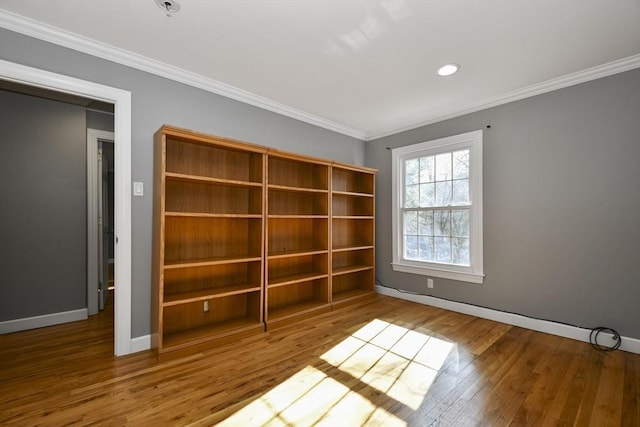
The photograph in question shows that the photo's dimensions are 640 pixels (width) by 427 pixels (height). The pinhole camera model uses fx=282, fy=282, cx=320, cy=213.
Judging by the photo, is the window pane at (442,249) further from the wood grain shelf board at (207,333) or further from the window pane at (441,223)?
the wood grain shelf board at (207,333)

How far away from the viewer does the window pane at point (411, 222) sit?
4.04m

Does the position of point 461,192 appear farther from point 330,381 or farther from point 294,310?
point 330,381

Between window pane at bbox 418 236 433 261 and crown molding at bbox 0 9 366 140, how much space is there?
7.83 ft

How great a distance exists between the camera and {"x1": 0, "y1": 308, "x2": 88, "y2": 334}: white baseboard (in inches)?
112

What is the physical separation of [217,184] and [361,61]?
5.87 ft

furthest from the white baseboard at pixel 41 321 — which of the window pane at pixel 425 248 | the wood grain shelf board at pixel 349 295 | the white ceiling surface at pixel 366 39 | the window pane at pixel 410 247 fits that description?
the window pane at pixel 425 248

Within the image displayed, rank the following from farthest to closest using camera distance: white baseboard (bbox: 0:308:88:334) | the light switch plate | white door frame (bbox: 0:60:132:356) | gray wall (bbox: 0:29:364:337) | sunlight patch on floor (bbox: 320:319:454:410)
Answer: white baseboard (bbox: 0:308:88:334), the light switch plate, white door frame (bbox: 0:60:132:356), gray wall (bbox: 0:29:364:337), sunlight patch on floor (bbox: 320:319:454:410)

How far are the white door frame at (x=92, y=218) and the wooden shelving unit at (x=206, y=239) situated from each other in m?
1.47

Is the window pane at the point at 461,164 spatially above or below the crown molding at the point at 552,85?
below

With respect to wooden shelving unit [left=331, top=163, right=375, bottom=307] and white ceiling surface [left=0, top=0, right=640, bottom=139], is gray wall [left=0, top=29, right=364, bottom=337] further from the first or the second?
wooden shelving unit [left=331, top=163, right=375, bottom=307]

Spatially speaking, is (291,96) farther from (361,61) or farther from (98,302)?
(98,302)

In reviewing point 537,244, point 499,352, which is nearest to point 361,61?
point 537,244

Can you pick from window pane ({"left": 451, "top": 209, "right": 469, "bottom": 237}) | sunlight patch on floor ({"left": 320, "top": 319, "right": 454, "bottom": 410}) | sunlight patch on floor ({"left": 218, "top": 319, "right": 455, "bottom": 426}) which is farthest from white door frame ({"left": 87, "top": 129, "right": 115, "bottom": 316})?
window pane ({"left": 451, "top": 209, "right": 469, "bottom": 237})

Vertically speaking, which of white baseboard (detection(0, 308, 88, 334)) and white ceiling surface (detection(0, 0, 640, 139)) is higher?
white ceiling surface (detection(0, 0, 640, 139))
